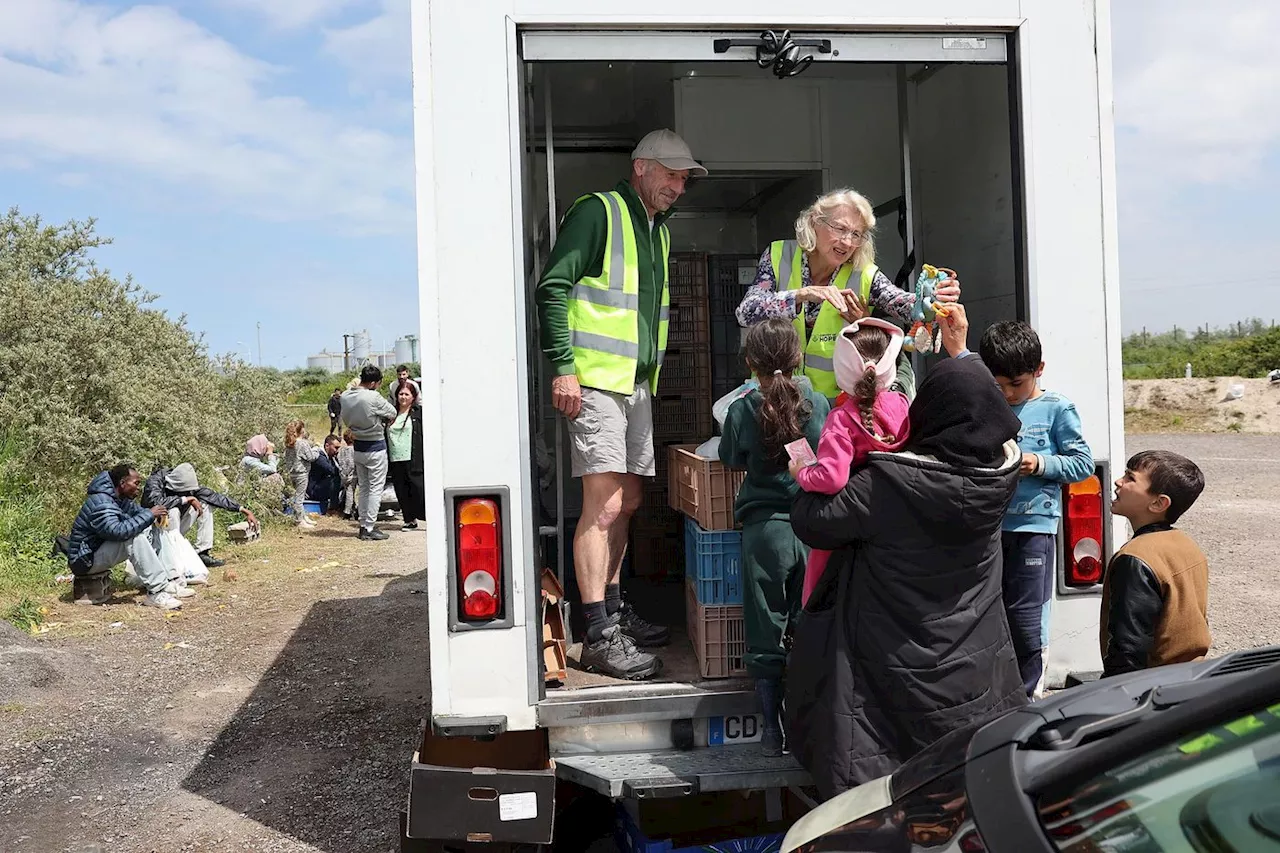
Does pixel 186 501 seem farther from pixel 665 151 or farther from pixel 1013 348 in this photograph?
pixel 1013 348

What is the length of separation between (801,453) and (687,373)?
3.28 m

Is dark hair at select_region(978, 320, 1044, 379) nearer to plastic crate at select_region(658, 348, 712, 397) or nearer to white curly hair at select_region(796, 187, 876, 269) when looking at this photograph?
white curly hair at select_region(796, 187, 876, 269)

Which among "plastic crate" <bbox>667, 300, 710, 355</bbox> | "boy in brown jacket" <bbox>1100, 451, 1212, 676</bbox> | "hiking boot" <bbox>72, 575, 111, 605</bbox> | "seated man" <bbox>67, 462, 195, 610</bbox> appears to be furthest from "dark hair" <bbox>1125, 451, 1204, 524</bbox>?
"hiking boot" <bbox>72, 575, 111, 605</bbox>

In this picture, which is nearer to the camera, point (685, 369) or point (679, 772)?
point (679, 772)

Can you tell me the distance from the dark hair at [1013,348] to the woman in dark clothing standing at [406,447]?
9.59 metres

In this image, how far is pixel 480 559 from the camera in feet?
10.4

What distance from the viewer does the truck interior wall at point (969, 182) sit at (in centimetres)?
435

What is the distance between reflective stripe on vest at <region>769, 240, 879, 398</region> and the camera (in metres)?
3.94

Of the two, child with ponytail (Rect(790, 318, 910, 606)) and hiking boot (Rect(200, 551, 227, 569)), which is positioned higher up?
child with ponytail (Rect(790, 318, 910, 606))

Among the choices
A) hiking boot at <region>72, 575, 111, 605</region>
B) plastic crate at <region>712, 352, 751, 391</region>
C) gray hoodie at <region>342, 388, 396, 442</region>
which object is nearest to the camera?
plastic crate at <region>712, 352, 751, 391</region>

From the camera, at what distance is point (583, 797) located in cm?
409

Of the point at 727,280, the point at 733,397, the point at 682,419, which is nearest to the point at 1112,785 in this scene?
the point at 733,397

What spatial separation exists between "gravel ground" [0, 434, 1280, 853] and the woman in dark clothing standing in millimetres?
1561

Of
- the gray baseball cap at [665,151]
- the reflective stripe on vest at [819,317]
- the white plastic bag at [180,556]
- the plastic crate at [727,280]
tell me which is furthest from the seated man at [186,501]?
the reflective stripe on vest at [819,317]
